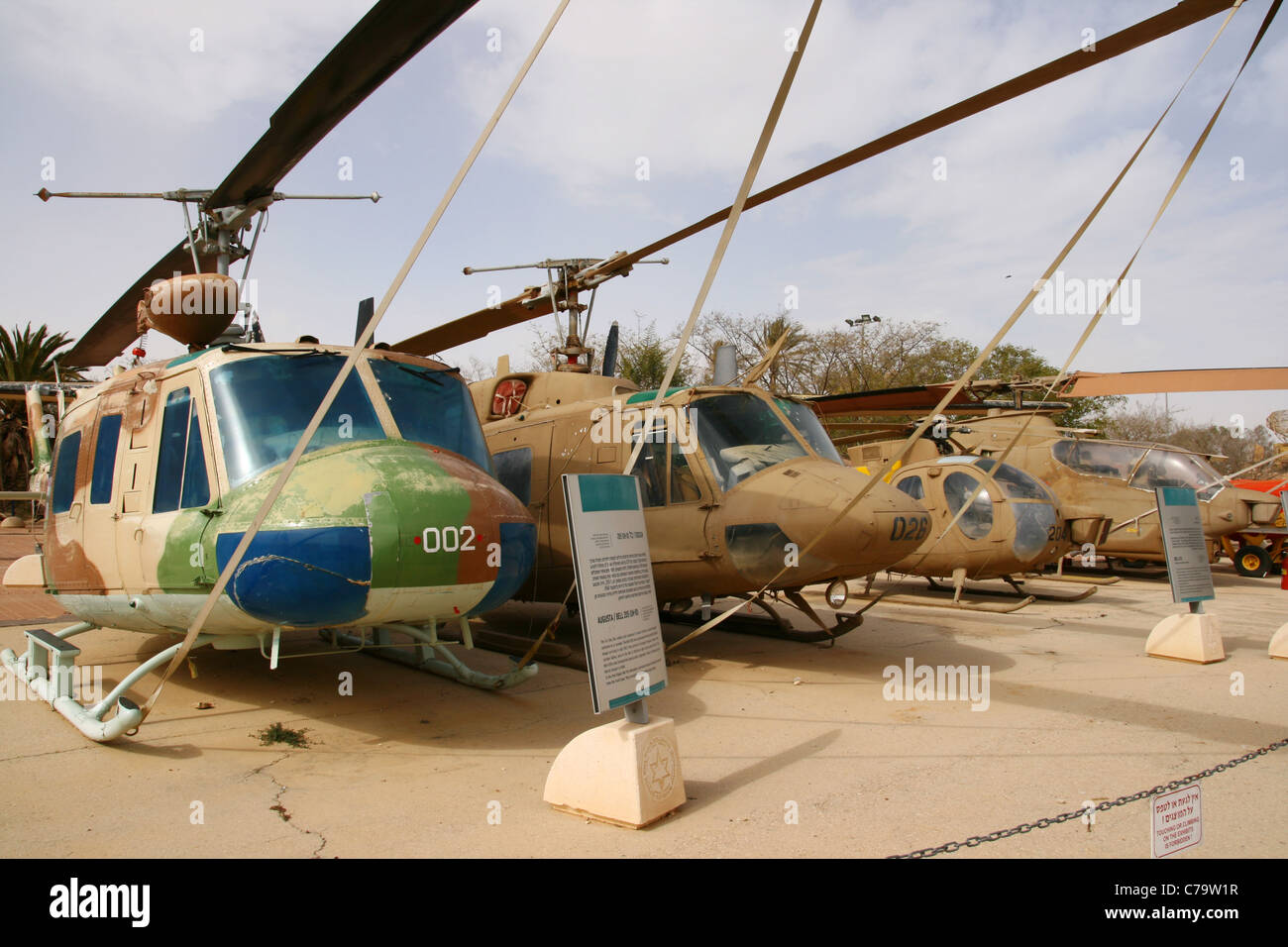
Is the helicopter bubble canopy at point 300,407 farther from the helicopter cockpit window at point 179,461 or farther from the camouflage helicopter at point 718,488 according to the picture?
the camouflage helicopter at point 718,488

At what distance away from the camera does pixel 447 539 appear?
188 inches

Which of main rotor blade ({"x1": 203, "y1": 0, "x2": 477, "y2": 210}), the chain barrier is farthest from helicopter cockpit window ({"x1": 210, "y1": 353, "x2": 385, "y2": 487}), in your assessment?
the chain barrier

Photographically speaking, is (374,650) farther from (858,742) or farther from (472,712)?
(858,742)

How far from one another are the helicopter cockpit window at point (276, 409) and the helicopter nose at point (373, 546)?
14.8 inches

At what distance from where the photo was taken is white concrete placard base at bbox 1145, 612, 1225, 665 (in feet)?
25.2

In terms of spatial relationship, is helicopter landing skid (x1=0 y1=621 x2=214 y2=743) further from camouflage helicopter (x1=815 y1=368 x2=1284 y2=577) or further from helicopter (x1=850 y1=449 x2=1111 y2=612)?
camouflage helicopter (x1=815 y1=368 x2=1284 y2=577)

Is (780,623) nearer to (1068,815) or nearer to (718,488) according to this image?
(718,488)

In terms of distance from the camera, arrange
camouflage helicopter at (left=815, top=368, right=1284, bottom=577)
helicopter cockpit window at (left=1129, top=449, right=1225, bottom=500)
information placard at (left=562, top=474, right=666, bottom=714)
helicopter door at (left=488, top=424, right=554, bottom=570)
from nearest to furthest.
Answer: information placard at (left=562, top=474, right=666, bottom=714)
helicopter door at (left=488, top=424, right=554, bottom=570)
camouflage helicopter at (left=815, top=368, right=1284, bottom=577)
helicopter cockpit window at (left=1129, top=449, right=1225, bottom=500)

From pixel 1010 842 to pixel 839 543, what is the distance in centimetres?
317

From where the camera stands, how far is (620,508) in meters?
4.31

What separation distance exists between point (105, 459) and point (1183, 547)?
9.04 metres

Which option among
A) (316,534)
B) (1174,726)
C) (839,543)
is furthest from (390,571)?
(1174,726)

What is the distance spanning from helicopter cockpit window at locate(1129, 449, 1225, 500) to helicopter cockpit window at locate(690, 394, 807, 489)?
987 centimetres

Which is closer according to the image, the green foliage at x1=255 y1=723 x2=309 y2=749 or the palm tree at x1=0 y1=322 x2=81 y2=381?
the green foliage at x1=255 y1=723 x2=309 y2=749
